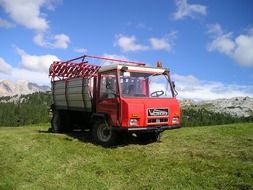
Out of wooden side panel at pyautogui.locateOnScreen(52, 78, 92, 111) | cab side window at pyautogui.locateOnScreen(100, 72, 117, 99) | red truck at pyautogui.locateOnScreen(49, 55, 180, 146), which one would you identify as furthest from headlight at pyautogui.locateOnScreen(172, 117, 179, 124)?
wooden side panel at pyautogui.locateOnScreen(52, 78, 92, 111)

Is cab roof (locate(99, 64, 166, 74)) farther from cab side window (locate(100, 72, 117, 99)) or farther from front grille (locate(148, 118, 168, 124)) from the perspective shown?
front grille (locate(148, 118, 168, 124))

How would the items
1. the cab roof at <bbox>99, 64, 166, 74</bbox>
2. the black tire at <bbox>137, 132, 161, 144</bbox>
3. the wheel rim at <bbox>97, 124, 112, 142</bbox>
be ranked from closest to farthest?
the cab roof at <bbox>99, 64, 166, 74</bbox> → the wheel rim at <bbox>97, 124, 112, 142</bbox> → the black tire at <bbox>137, 132, 161, 144</bbox>

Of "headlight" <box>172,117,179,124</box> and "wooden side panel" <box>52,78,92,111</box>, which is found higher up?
"wooden side panel" <box>52,78,92,111</box>

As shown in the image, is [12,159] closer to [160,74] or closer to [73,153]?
[73,153]

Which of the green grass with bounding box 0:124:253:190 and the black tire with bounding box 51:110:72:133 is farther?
the black tire with bounding box 51:110:72:133

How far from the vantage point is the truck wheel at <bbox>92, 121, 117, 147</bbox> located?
12.6 meters

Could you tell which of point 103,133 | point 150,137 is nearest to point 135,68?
point 103,133

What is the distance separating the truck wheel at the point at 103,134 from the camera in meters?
12.6

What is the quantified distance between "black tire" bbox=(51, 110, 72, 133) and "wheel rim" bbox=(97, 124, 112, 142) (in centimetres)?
391

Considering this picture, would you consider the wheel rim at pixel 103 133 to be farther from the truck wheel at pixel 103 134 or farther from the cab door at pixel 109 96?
the cab door at pixel 109 96

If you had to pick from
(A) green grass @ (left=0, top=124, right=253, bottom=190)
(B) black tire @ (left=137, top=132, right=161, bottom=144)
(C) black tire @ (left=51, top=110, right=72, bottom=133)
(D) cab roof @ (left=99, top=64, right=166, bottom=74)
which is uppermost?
(D) cab roof @ (left=99, top=64, right=166, bottom=74)

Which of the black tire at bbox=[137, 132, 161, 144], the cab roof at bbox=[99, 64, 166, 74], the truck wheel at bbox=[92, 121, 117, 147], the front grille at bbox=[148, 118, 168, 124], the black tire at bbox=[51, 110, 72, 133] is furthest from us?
the black tire at bbox=[51, 110, 72, 133]

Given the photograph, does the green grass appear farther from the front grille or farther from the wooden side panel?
the wooden side panel

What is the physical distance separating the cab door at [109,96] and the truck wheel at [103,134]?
47 centimetres
